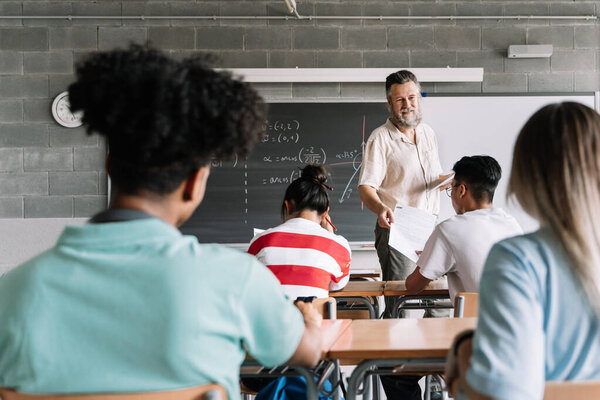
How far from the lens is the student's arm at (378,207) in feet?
10.7

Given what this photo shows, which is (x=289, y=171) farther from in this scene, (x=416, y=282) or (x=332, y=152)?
(x=416, y=282)

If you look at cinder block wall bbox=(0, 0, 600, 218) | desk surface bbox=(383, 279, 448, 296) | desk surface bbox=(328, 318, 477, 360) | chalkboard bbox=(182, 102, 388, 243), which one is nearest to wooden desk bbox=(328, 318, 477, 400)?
desk surface bbox=(328, 318, 477, 360)

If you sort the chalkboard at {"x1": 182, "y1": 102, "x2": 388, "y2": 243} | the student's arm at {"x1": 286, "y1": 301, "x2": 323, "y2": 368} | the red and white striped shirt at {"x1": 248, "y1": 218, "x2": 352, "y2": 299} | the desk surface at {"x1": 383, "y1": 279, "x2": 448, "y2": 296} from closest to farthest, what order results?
the student's arm at {"x1": 286, "y1": 301, "x2": 323, "y2": 368} → the red and white striped shirt at {"x1": 248, "y1": 218, "x2": 352, "y2": 299} → the desk surface at {"x1": 383, "y1": 279, "x2": 448, "y2": 296} → the chalkboard at {"x1": 182, "y1": 102, "x2": 388, "y2": 243}

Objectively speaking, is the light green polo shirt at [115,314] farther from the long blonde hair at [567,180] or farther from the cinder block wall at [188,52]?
the cinder block wall at [188,52]

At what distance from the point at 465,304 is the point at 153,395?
1.64 meters

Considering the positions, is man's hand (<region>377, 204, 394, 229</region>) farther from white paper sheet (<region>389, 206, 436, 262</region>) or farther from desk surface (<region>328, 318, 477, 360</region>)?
desk surface (<region>328, 318, 477, 360</region>)

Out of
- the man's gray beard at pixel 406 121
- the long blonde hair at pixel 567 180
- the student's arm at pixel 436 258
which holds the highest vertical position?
the man's gray beard at pixel 406 121

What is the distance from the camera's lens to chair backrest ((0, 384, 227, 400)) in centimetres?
92

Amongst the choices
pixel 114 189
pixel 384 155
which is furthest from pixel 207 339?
pixel 384 155

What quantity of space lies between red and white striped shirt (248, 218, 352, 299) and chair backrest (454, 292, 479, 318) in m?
0.56

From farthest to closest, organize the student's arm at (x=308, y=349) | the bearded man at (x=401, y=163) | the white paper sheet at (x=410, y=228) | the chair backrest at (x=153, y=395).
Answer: the bearded man at (x=401, y=163) → the white paper sheet at (x=410, y=228) → the student's arm at (x=308, y=349) → the chair backrest at (x=153, y=395)

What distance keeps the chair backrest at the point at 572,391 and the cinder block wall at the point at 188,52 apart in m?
4.65

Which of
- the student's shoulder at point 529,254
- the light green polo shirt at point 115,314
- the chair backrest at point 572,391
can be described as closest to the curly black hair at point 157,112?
the light green polo shirt at point 115,314

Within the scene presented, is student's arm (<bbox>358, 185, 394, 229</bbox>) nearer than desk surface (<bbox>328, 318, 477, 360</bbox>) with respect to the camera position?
No
